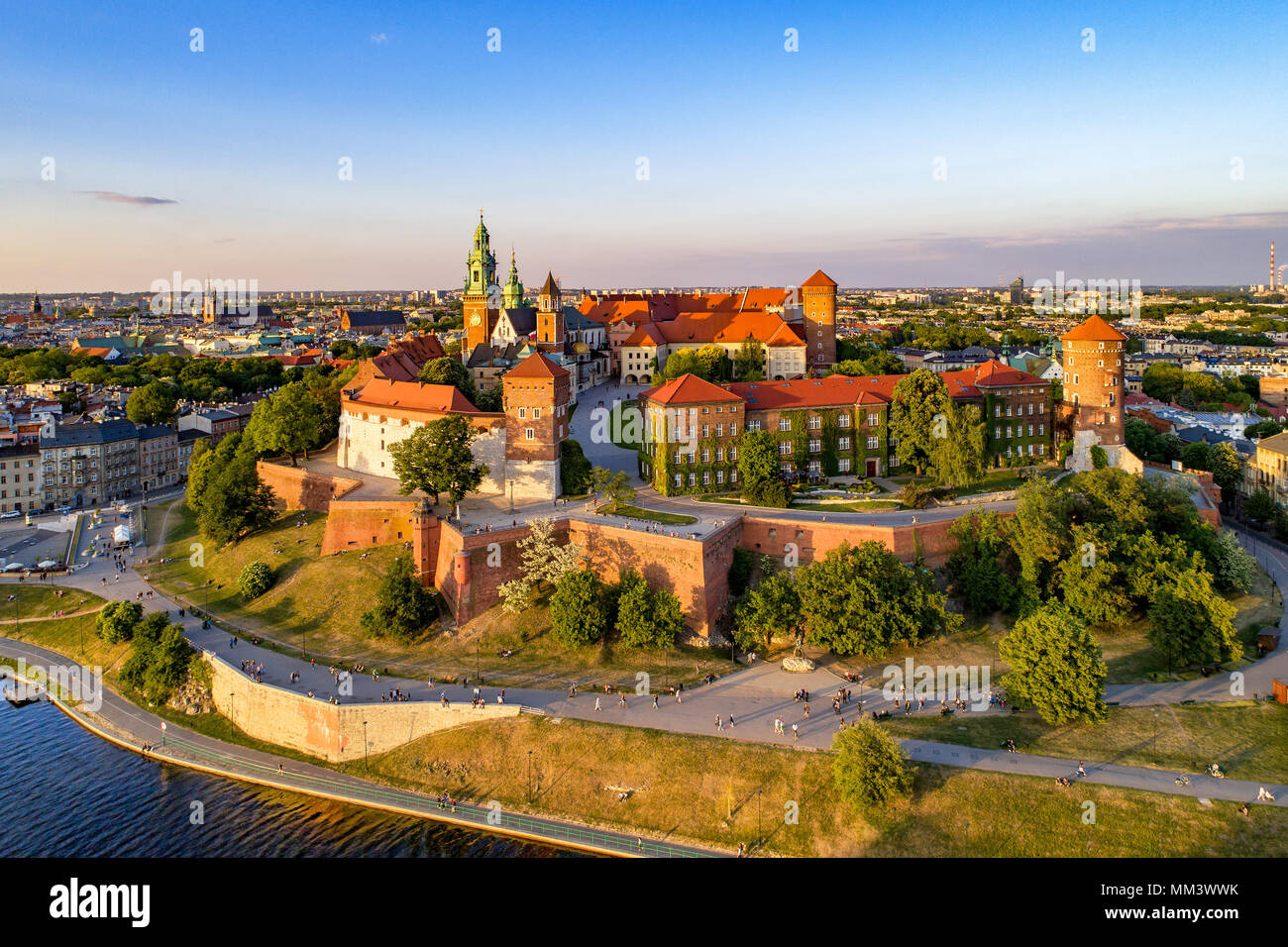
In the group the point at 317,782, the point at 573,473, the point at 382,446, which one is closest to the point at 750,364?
the point at 573,473

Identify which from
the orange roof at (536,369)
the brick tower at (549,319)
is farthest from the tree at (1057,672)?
the brick tower at (549,319)

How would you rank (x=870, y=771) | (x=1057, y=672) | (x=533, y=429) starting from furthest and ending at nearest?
(x=533, y=429)
(x=1057, y=672)
(x=870, y=771)

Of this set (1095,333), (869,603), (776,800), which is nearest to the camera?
(776,800)

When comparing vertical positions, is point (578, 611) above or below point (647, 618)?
above

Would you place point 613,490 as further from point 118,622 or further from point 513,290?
point 513,290

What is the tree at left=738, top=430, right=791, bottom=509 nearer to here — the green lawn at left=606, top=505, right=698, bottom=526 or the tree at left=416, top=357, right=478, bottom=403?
the green lawn at left=606, top=505, right=698, bottom=526
